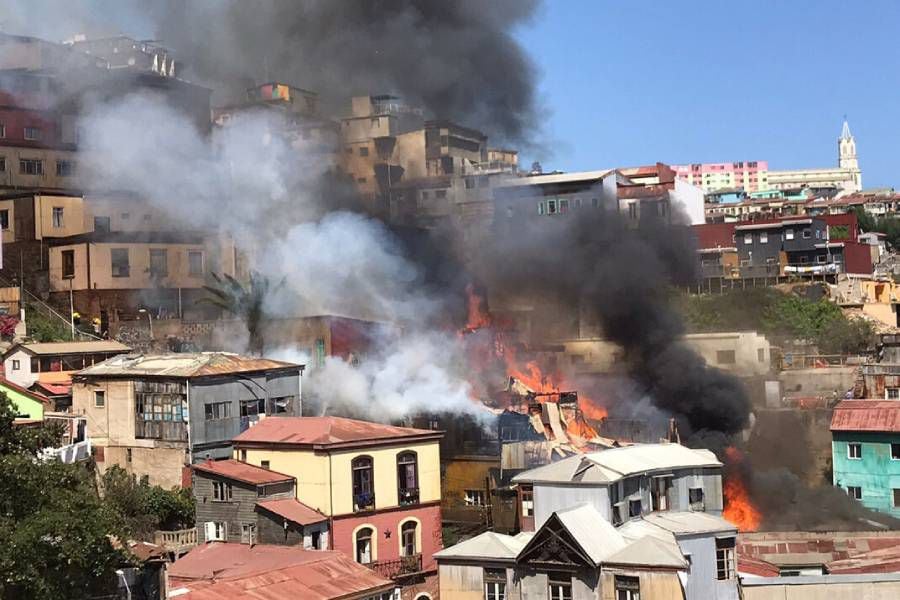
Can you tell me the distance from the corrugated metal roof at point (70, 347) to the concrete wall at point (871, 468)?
21.7 meters

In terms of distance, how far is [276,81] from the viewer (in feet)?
177

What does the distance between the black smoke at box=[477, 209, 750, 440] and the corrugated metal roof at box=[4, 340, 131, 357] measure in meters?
16.1

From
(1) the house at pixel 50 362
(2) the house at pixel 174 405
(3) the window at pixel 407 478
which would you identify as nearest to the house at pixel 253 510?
(3) the window at pixel 407 478

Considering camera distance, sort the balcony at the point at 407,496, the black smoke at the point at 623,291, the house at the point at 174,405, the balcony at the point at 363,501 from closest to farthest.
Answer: the balcony at the point at 363,501
the balcony at the point at 407,496
the house at the point at 174,405
the black smoke at the point at 623,291

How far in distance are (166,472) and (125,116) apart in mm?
20784

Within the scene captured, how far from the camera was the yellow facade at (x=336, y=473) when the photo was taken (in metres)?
29.2

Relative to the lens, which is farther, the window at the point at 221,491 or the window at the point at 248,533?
the window at the point at 221,491

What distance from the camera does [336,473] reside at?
29.3 metres

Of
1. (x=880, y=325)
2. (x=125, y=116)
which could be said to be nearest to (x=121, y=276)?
(x=125, y=116)

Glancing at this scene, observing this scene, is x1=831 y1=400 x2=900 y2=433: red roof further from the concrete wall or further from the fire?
the fire

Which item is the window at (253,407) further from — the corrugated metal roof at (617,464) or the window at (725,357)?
the window at (725,357)

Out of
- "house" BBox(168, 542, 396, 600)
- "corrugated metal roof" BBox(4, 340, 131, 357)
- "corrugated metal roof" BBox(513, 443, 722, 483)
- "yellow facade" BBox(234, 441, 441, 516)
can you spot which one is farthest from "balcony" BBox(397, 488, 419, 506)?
"corrugated metal roof" BBox(4, 340, 131, 357)

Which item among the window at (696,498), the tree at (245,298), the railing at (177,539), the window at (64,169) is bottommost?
the railing at (177,539)

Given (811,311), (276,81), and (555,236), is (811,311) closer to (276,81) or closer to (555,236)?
(555,236)
